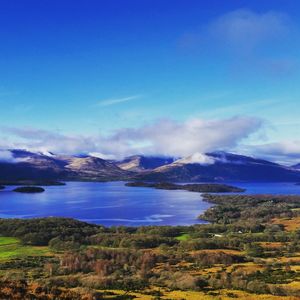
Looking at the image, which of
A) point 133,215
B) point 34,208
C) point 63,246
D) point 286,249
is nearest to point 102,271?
point 63,246

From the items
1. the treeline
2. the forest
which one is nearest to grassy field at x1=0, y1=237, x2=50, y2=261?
the forest

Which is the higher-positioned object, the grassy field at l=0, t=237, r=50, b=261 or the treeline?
the treeline

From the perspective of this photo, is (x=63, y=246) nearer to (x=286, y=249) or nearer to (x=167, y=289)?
(x=286, y=249)

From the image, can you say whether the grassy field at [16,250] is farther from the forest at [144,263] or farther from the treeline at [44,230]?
the treeline at [44,230]

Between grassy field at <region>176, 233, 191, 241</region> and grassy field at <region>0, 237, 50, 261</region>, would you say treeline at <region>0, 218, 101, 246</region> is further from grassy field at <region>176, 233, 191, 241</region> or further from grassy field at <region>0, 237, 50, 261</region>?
grassy field at <region>176, 233, 191, 241</region>

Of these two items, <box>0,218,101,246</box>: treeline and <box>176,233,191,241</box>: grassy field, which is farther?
<box>176,233,191,241</box>: grassy field

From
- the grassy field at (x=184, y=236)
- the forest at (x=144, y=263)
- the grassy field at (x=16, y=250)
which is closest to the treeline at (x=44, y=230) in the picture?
the forest at (x=144, y=263)

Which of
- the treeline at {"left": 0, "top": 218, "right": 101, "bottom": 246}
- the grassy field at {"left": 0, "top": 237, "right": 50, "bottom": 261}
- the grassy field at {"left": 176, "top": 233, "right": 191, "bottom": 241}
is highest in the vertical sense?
the treeline at {"left": 0, "top": 218, "right": 101, "bottom": 246}

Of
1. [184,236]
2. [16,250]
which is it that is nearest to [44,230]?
[16,250]
